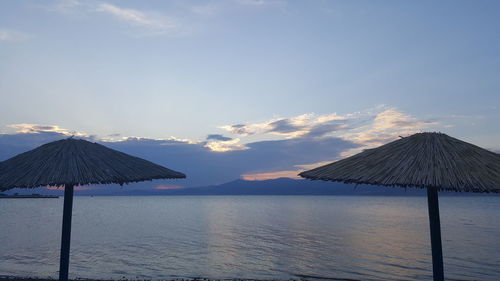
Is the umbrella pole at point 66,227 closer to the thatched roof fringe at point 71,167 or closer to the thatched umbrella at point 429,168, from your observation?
the thatched roof fringe at point 71,167

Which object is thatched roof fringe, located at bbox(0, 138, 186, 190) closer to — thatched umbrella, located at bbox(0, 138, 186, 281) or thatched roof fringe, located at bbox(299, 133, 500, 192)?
thatched umbrella, located at bbox(0, 138, 186, 281)

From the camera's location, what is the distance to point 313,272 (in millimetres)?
19875

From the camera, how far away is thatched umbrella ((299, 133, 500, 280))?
21.1 feet

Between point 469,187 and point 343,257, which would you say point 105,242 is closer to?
point 343,257

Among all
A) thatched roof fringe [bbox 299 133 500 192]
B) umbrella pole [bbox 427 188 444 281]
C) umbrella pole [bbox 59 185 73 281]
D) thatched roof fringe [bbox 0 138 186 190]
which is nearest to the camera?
thatched roof fringe [bbox 299 133 500 192]

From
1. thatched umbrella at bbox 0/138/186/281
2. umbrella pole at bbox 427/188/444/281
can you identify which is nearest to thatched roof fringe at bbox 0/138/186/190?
thatched umbrella at bbox 0/138/186/281

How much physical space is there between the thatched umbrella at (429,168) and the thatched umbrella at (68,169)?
470 cm

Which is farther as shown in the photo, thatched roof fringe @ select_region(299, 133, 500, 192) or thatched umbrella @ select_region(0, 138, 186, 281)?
thatched umbrella @ select_region(0, 138, 186, 281)

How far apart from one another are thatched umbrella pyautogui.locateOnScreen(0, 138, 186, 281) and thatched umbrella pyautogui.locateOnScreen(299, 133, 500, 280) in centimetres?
470

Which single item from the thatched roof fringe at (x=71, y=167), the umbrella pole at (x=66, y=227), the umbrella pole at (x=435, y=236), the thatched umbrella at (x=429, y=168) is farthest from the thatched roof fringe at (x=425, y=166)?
the umbrella pole at (x=66, y=227)

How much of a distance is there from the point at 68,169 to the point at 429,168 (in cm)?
802

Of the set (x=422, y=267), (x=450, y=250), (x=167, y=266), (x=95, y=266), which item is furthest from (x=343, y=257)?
(x=95, y=266)

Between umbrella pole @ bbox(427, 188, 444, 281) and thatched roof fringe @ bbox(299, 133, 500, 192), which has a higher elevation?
thatched roof fringe @ bbox(299, 133, 500, 192)

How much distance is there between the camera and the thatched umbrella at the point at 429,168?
6422mm
